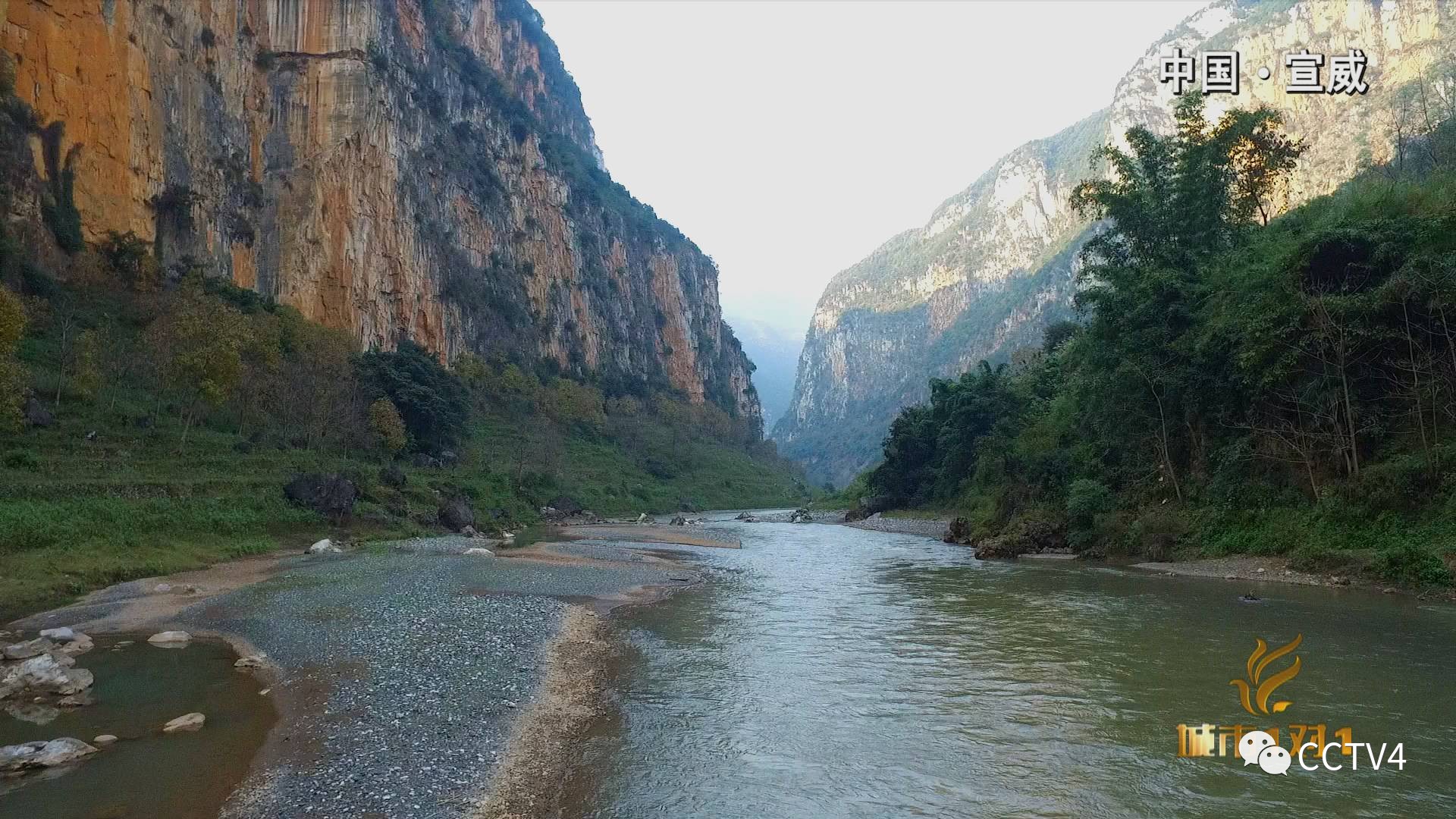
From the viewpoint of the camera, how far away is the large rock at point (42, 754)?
7.82 meters

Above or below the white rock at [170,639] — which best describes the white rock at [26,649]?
above

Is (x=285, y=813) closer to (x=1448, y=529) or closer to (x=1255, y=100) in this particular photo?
(x=1448, y=529)

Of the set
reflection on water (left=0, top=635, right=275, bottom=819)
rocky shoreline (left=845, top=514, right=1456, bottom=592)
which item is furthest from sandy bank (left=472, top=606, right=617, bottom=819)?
rocky shoreline (left=845, top=514, right=1456, bottom=592)

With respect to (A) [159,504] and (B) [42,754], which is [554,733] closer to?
(B) [42,754]

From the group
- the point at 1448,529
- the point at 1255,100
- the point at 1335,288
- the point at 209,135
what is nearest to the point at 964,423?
the point at 1335,288

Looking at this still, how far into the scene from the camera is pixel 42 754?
26.3ft

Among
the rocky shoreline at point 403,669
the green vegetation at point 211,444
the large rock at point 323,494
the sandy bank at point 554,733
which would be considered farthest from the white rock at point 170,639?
the large rock at point 323,494

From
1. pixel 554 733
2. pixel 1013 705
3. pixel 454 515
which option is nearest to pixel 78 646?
pixel 554 733

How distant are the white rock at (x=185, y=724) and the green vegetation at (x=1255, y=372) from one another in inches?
978

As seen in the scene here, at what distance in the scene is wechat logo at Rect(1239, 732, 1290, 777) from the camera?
324 inches

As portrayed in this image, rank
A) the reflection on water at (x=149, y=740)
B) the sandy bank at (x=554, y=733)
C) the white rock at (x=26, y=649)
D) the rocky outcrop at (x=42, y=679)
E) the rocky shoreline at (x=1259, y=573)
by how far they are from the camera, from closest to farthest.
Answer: the reflection on water at (x=149, y=740), the sandy bank at (x=554, y=733), the rocky outcrop at (x=42, y=679), the white rock at (x=26, y=649), the rocky shoreline at (x=1259, y=573)

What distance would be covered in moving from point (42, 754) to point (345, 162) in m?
82.2

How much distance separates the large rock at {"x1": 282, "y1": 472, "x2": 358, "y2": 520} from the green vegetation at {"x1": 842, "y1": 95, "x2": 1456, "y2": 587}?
1270 inches

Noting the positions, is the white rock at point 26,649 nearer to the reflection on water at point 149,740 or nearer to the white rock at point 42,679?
the reflection on water at point 149,740
